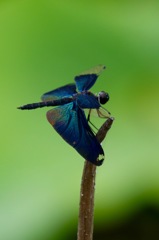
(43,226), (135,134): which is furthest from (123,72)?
(43,226)

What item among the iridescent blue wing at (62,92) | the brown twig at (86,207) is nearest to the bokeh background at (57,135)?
the iridescent blue wing at (62,92)

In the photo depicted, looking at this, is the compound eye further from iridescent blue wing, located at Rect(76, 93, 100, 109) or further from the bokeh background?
the bokeh background

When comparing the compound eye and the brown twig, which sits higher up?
the compound eye

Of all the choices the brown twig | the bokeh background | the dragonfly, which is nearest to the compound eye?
the dragonfly

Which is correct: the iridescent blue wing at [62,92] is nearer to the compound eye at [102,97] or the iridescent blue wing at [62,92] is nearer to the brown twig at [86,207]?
the compound eye at [102,97]

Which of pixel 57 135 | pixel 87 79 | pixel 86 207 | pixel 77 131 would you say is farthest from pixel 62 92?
pixel 57 135

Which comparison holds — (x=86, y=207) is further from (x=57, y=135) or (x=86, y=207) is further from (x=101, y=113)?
(x=57, y=135)
